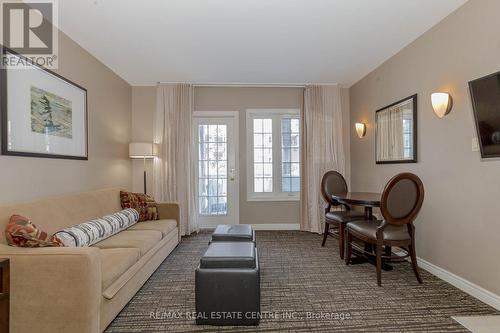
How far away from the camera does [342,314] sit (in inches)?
90.6

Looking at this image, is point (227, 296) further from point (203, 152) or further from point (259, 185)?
point (203, 152)

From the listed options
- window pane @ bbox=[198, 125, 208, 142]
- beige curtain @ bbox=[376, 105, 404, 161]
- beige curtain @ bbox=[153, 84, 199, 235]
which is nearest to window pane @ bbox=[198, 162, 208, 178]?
beige curtain @ bbox=[153, 84, 199, 235]

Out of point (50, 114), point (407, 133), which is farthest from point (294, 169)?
point (50, 114)

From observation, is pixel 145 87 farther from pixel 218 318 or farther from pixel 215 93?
pixel 218 318

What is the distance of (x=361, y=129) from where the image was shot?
15.8 ft

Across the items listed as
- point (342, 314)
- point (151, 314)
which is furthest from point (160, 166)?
point (342, 314)

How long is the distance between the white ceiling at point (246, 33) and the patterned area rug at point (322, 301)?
269cm

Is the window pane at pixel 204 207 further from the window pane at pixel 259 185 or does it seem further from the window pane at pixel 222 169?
the window pane at pixel 259 185

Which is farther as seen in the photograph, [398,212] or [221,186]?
[221,186]

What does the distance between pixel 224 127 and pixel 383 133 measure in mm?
2717

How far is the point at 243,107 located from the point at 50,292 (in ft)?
13.7

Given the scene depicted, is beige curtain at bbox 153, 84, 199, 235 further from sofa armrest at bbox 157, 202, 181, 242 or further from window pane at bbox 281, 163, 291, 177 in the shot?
window pane at bbox 281, 163, 291, 177

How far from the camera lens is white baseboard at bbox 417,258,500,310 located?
2375 mm

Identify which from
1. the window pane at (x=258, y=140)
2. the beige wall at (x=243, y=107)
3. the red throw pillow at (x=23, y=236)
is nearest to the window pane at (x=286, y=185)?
the beige wall at (x=243, y=107)
